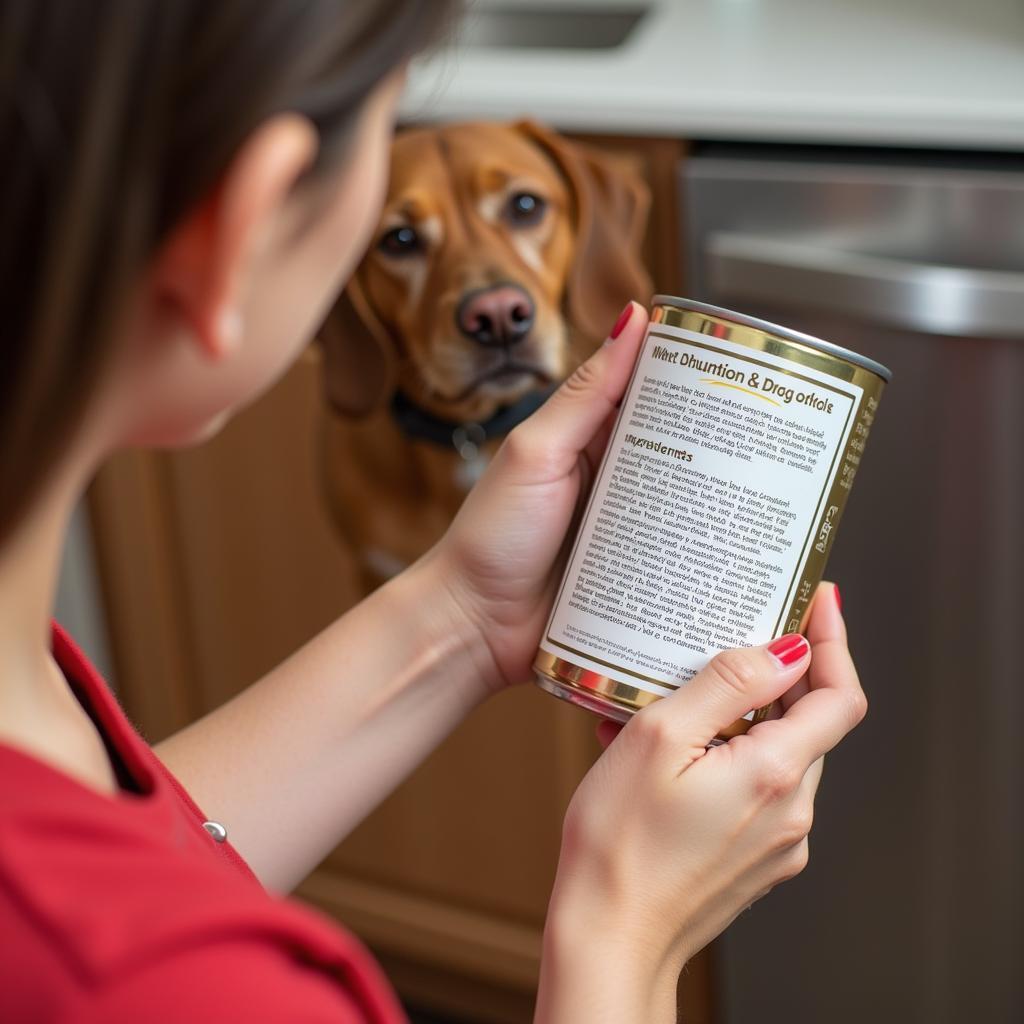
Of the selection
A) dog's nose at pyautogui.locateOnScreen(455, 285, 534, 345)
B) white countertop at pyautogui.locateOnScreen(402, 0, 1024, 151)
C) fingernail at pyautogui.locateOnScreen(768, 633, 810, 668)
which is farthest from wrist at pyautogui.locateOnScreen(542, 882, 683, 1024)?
white countertop at pyautogui.locateOnScreen(402, 0, 1024, 151)

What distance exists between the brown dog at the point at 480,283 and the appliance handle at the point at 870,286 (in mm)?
78

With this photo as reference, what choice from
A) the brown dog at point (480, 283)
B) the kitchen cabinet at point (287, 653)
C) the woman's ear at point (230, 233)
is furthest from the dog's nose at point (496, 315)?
the woman's ear at point (230, 233)

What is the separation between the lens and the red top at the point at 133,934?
366mm

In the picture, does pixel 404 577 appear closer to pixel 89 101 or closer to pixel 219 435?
pixel 89 101

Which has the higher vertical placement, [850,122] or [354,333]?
[850,122]

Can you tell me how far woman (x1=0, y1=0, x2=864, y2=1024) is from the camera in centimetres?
35

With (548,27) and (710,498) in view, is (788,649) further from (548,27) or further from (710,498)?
(548,27)

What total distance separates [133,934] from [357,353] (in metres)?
0.76

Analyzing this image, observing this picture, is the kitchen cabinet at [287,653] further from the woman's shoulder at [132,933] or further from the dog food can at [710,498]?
the woman's shoulder at [132,933]

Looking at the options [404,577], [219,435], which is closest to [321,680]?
[404,577]

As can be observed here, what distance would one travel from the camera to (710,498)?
574 mm

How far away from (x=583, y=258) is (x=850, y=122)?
0.72ft

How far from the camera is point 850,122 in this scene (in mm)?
1036

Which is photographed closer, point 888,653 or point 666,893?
point 666,893
